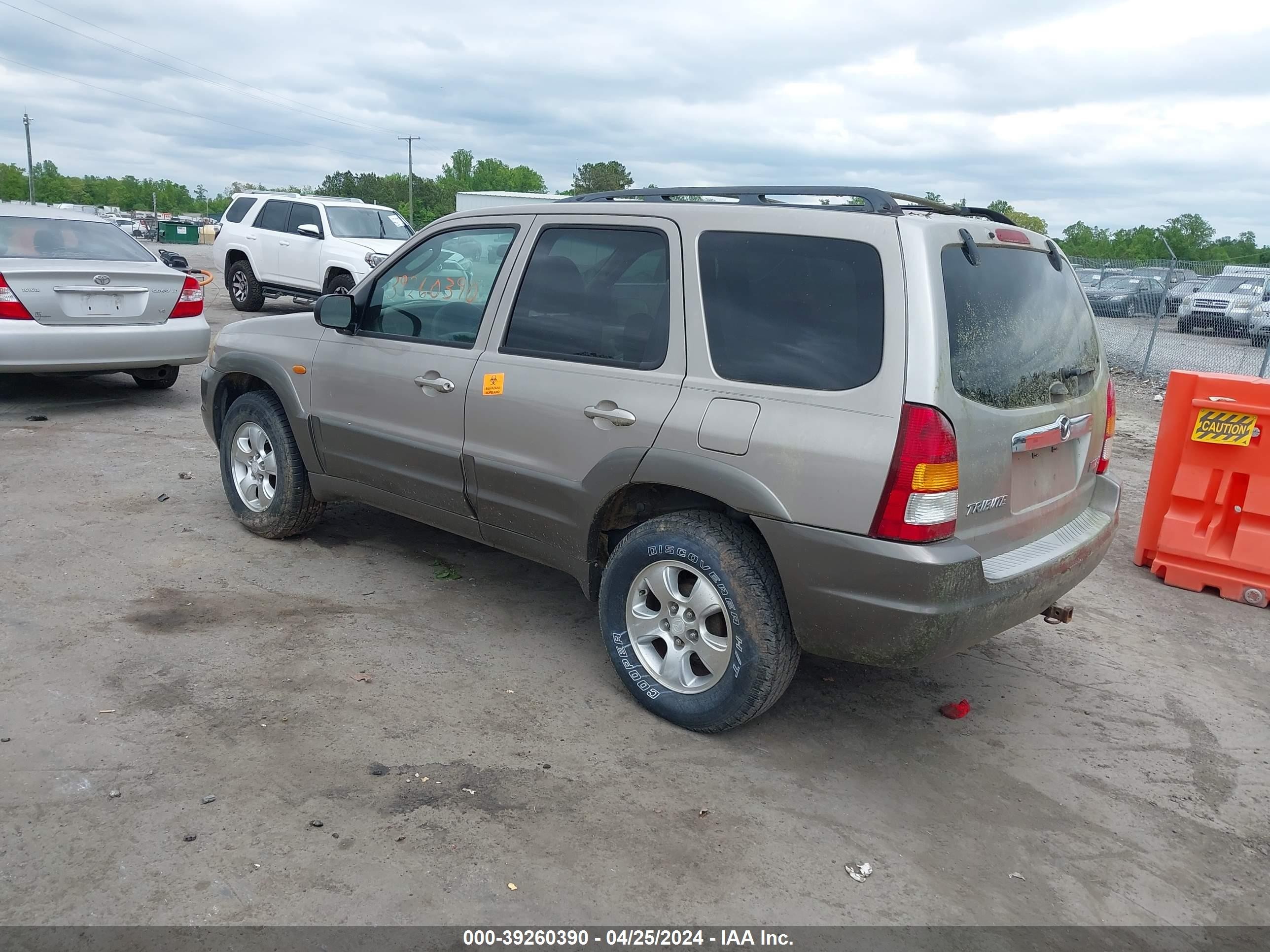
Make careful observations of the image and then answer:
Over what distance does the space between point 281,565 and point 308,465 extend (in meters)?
0.54

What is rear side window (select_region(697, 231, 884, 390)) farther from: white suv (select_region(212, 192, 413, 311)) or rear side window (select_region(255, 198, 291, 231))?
rear side window (select_region(255, 198, 291, 231))

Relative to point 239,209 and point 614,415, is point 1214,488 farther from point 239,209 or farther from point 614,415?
point 239,209

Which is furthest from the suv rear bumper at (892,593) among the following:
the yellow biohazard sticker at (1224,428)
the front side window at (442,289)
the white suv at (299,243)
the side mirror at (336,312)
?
the white suv at (299,243)

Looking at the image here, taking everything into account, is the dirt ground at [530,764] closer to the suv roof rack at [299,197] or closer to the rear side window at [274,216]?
the suv roof rack at [299,197]

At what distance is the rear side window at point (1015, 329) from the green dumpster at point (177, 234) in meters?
81.1

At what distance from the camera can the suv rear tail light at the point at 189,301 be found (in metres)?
8.74

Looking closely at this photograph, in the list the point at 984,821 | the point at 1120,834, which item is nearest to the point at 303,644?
the point at 984,821

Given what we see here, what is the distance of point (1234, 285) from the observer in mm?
15305

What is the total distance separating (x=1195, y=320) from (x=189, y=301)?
13840 mm

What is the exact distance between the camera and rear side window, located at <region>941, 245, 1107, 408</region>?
332 cm

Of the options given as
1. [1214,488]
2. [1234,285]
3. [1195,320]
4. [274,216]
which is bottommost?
[1214,488]

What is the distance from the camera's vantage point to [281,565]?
17.3 ft

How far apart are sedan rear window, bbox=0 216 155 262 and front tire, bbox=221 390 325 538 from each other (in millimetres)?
3775

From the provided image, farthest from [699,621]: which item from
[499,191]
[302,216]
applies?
[499,191]
